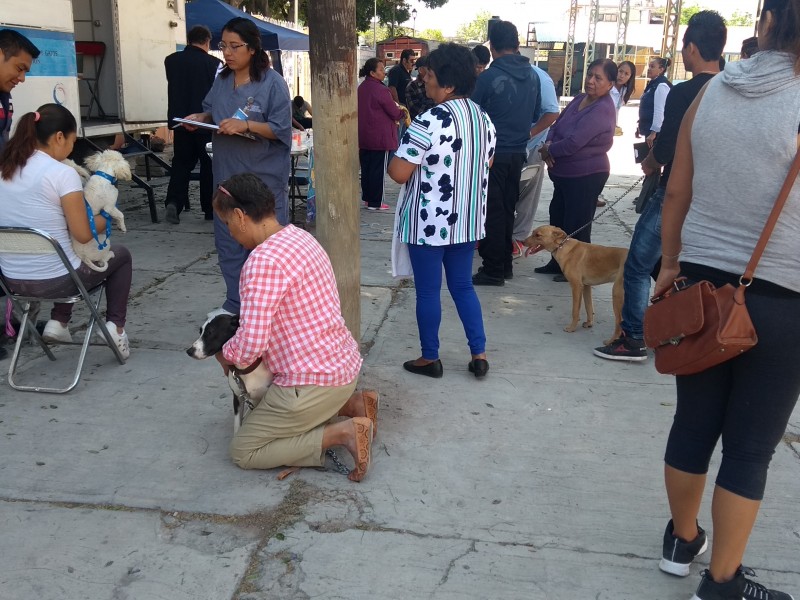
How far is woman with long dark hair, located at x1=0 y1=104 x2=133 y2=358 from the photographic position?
3.89m

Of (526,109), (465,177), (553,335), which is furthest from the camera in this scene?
(526,109)

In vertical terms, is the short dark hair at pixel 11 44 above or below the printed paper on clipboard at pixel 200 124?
above

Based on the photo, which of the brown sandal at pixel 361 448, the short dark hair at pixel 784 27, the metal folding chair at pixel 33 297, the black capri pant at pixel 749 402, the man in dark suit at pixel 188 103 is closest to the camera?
the short dark hair at pixel 784 27

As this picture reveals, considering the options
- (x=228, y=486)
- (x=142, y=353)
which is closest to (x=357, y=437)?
(x=228, y=486)

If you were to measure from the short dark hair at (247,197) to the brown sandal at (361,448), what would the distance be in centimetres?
94

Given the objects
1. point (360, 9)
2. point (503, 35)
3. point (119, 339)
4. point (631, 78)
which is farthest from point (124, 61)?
point (360, 9)

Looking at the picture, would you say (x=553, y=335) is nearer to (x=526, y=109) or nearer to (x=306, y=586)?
(x=526, y=109)

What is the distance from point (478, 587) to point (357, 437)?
2.77 feet

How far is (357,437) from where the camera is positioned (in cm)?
319

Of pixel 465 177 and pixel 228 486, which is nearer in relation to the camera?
pixel 228 486

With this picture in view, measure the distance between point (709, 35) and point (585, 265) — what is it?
161cm

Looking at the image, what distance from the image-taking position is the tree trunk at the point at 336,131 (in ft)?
11.4

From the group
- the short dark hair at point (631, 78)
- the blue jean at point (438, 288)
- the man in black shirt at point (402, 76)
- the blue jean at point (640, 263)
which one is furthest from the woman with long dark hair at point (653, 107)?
the blue jean at point (438, 288)

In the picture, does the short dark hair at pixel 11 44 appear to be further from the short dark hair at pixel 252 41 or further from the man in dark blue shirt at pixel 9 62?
the short dark hair at pixel 252 41
